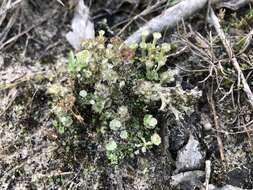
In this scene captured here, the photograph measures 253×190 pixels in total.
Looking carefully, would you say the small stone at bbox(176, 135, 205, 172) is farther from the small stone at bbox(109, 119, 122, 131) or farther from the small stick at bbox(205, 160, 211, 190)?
the small stone at bbox(109, 119, 122, 131)

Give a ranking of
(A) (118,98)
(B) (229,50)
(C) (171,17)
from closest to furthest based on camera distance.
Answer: (A) (118,98) < (B) (229,50) < (C) (171,17)

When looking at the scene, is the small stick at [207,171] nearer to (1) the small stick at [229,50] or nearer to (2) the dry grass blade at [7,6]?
(1) the small stick at [229,50]

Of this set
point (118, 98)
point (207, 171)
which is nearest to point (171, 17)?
point (118, 98)

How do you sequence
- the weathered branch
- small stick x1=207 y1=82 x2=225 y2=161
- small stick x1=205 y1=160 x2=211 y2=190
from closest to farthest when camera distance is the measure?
small stick x1=205 y1=160 x2=211 y2=190 → small stick x1=207 y1=82 x2=225 y2=161 → the weathered branch

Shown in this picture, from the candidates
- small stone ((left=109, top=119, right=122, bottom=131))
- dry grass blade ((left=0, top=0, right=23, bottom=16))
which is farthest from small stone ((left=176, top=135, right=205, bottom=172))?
dry grass blade ((left=0, top=0, right=23, bottom=16))

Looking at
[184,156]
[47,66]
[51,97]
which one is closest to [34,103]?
[51,97]

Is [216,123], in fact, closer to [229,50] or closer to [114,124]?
[229,50]

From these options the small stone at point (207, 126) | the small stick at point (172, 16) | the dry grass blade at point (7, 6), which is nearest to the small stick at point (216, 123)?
the small stone at point (207, 126)

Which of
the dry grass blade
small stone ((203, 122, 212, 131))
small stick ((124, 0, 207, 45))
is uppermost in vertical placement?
the dry grass blade
